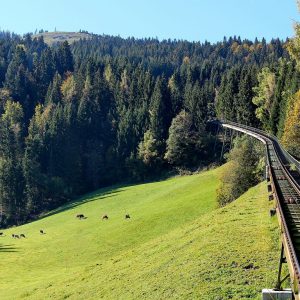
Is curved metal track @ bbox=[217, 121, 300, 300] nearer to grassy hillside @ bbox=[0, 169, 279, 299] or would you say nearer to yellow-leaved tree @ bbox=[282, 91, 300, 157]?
yellow-leaved tree @ bbox=[282, 91, 300, 157]

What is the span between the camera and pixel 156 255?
38062 millimetres

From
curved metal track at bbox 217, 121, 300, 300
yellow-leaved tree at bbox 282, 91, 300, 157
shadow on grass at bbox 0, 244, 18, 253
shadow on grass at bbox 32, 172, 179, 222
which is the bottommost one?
shadow on grass at bbox 0, 244, 18, 253

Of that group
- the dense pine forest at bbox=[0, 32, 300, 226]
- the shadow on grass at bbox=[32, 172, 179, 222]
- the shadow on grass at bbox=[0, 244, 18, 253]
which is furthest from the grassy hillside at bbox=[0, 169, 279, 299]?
the dense pine forest at bbox=[0, 32, 300, 226]

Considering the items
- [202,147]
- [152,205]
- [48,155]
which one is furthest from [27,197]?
[152,205]

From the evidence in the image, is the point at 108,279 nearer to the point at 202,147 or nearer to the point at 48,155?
the point at 202,147

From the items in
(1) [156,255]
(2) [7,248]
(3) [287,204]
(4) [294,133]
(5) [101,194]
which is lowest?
(2) [7,248]

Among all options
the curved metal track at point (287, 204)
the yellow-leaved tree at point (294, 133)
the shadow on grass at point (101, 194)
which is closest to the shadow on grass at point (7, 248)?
the shadow on grass at point (101, 194)

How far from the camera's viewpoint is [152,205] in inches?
3337

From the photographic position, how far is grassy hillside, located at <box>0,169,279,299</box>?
26.1m

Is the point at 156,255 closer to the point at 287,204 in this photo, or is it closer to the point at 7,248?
the point at 287,204

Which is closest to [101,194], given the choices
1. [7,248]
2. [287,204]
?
[7,248]

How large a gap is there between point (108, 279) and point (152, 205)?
4997cm

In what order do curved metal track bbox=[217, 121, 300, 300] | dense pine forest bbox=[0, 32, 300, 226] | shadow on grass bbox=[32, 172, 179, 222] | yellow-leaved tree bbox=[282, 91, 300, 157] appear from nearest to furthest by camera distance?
curved metal track bbox=[217, 121, 300, 300] → yellow-leaved tree bbox=[282, 91, 300, 157] → shadow on grass bbox=[32, 172, 179, 222] → dense pine forest bbox=[0, 32, 300, 226]

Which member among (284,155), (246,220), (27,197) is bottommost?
(27,197)
